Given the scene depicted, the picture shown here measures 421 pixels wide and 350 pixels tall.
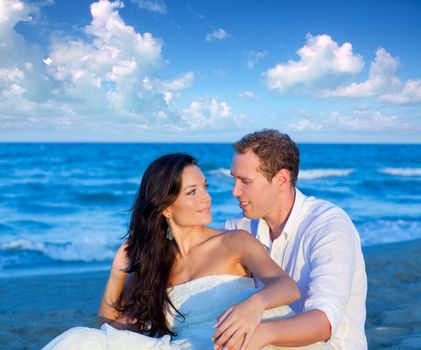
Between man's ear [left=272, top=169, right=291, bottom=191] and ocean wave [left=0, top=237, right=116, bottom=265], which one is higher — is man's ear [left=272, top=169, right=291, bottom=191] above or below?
above

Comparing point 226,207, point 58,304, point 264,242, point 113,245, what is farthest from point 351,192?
point 264,242

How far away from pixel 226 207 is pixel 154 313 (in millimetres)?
15490

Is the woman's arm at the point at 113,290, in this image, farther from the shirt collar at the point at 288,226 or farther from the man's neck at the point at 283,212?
the man's neck at the point at 283,212

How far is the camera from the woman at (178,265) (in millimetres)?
3256

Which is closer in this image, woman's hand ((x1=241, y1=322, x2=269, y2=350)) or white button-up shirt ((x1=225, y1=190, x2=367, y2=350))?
woman's hand ((x1=241, y1=322, x2=269, y2=350))

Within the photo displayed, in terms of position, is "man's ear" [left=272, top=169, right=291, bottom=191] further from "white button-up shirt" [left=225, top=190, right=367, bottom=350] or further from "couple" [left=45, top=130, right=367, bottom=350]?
"white button-up shirt" [left=225, top=190, right=367, bottom=350]

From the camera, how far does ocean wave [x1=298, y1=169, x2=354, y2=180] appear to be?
32094 millimetres

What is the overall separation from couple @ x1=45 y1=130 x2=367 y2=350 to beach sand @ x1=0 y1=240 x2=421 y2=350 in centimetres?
201

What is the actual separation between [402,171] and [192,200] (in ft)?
114

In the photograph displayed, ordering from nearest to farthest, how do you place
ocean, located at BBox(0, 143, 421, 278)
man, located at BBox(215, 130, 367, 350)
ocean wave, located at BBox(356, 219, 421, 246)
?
man, located at BBox(215, 130, 367, 350) → ocean, located at BBox(0, 143, 421, 278) → ocean wave, located at BBox(356, 219, 421, 246)

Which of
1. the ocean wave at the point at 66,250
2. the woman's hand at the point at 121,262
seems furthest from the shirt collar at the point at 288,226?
the ocean wave at the point at 66,250

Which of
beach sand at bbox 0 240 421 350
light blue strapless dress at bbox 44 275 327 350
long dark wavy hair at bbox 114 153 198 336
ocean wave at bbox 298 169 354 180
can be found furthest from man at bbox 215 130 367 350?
ocean wave at bbox 298 169 354 180

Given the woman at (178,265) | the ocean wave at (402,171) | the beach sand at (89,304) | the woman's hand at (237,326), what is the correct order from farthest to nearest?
the ocean wave at (402,171), the beach sand at (89,304), the woman at (178,265), the woman's hand at (237,326)

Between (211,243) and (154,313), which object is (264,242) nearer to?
(211,243)
